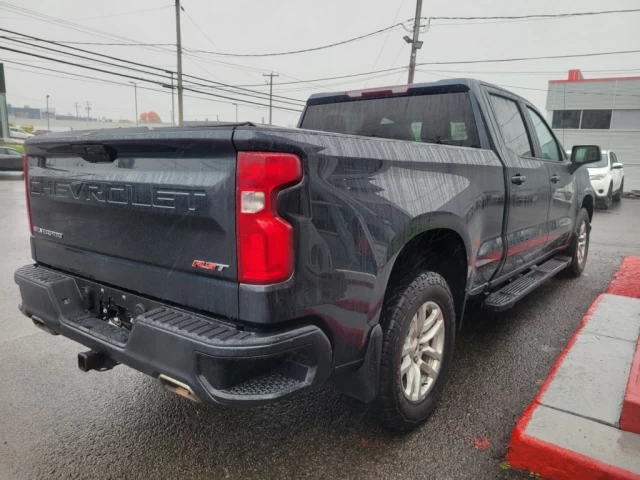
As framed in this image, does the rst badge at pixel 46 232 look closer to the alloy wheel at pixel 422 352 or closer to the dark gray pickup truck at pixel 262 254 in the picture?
the dark gray pickup truck at pixel 262 254

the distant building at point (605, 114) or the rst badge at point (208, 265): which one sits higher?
the distant building at point (605, 114)

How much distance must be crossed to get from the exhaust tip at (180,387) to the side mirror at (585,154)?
4393mm

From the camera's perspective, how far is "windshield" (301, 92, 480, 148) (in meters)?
3.40

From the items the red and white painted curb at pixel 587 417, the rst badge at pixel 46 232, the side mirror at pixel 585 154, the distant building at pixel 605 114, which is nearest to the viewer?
the red and white painted curb at pixel 587 417

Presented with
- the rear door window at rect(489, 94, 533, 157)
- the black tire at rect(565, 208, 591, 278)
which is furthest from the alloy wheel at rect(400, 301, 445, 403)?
the black tire at rect(565, 208, 591, 278)

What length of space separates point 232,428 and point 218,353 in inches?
44.6

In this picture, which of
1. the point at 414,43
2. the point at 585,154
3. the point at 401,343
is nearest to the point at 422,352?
the point at 401,343

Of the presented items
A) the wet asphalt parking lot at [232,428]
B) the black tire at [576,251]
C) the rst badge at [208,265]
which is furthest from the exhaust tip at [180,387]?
the black tire at [576,251]

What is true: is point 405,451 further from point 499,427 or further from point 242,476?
point 242,476

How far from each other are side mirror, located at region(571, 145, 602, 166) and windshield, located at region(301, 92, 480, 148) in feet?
6.50

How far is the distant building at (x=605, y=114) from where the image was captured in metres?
25.5

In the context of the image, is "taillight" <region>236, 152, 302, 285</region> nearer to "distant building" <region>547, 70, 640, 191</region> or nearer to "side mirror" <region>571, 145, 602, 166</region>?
"side mirror" <region>571, 145, 602, 166</region>

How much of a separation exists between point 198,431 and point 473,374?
1.89m

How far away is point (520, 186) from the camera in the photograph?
360 cm
